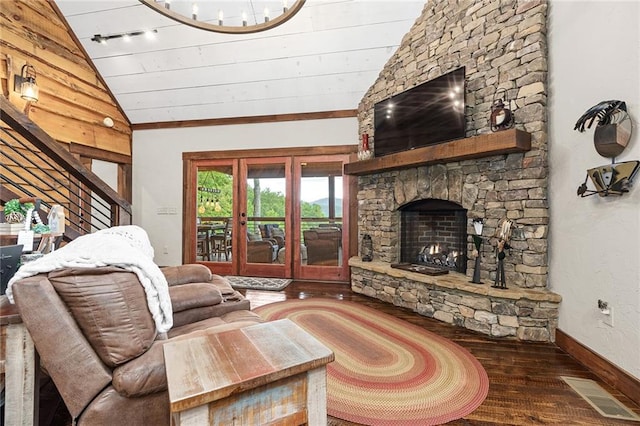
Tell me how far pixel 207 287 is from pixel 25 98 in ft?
12.8

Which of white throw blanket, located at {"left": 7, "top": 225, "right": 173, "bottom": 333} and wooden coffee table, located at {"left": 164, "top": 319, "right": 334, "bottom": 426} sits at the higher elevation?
white throw blanket, located at {"left": 7, "top": 225, "right": 173, "bottom": 333}

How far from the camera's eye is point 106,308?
1.16m

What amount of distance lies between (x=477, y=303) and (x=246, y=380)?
2.66 meters

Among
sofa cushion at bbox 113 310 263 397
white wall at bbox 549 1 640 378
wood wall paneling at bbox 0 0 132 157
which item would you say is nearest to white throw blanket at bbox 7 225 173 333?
sofa cushion at bbox 113 310 263 397

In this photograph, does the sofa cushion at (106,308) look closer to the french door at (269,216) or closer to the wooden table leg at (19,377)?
the wooden table leg at (19,377)

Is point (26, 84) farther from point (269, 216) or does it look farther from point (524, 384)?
point (524, 384)

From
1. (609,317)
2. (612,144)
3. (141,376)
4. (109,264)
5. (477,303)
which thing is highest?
(612,144)

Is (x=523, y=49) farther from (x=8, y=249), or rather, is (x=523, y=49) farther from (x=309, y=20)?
(x=8, y=249)

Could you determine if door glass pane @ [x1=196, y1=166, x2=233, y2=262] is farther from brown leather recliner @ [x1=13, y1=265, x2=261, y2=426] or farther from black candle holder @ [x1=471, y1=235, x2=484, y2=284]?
brown leather recliner @ [x1=13, y1=265, x2=261, y2=426]

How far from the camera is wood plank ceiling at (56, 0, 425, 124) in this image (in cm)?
394

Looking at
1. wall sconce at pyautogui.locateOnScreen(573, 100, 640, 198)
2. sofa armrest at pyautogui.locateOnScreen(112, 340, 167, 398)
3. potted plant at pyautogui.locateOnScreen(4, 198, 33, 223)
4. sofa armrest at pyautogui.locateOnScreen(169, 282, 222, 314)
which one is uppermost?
wall sconce at pyautogui.locateOnScreen(573, 100, 640, 198)

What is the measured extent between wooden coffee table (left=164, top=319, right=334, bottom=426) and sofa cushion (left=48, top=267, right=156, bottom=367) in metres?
0.18

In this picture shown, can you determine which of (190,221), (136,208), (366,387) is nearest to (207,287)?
(366,387)

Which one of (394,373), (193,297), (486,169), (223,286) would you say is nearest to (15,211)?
(193,297)
